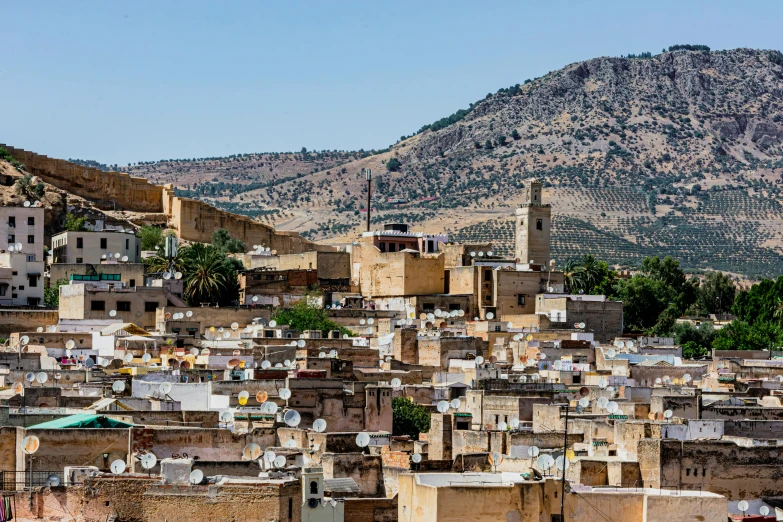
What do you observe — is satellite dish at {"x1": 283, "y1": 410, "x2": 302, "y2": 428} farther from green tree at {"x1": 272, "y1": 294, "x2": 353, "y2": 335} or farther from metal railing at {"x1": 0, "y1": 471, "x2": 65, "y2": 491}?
green tree at {"x1": 272, "y1": 294, "x2": 353, "y2": 335}

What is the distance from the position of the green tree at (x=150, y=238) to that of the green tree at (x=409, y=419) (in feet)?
125

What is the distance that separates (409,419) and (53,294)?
87.3 ft

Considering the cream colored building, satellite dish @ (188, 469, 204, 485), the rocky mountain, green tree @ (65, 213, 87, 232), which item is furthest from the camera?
the rocky mountain

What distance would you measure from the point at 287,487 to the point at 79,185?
6745cm

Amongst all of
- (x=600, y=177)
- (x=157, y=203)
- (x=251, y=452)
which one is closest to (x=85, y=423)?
(x=251, y=452)

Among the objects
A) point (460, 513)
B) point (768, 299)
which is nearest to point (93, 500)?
point (460, 513)

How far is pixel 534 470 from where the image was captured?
93.7ft

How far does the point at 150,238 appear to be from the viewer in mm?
80625

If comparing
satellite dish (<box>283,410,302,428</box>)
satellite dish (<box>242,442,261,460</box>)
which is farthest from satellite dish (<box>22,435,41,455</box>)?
satellite dish (<box>283,410,302,428</box>)

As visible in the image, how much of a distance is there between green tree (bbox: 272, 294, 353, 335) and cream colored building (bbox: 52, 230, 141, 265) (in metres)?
9.40

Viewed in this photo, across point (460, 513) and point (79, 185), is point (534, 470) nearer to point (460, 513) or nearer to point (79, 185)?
point (460, 513)

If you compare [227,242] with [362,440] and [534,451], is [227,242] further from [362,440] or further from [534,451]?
[534,451]

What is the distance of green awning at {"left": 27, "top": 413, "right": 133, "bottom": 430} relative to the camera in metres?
29.2

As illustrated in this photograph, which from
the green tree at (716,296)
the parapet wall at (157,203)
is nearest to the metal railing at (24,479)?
the parapet wall at (157,203)
